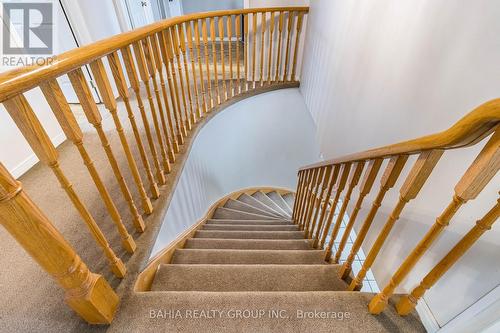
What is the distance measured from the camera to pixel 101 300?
0.92 metres

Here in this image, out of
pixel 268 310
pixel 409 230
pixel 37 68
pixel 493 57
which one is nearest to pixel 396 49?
pixel 493 57

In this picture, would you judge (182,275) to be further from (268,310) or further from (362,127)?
(362,127)

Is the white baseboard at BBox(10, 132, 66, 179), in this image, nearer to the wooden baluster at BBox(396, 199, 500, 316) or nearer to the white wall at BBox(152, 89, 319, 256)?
the white wall at BBox(152, 89, 319, 256)

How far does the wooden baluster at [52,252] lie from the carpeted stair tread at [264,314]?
0.11 m

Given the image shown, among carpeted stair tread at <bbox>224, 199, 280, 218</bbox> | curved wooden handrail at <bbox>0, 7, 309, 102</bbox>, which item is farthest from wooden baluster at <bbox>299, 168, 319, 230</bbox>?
curved wooden handrail at <bbox>0, 7, 309, 102</bbox>

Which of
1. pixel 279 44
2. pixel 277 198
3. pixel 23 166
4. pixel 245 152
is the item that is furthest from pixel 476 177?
pixel 277 198

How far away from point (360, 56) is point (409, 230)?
130 centimetres

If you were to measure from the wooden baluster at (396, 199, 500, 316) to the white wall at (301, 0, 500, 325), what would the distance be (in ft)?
0.43

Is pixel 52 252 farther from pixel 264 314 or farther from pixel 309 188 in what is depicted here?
pixel 309 188

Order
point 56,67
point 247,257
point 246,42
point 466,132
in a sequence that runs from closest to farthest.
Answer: point 466,132 → point 56,67 → point 247,257 → point 246,42

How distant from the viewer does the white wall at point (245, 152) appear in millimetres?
2450

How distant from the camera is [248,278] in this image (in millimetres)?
1323

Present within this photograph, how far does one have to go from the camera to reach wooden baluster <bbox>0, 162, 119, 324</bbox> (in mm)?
605

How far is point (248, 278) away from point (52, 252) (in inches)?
35.0
